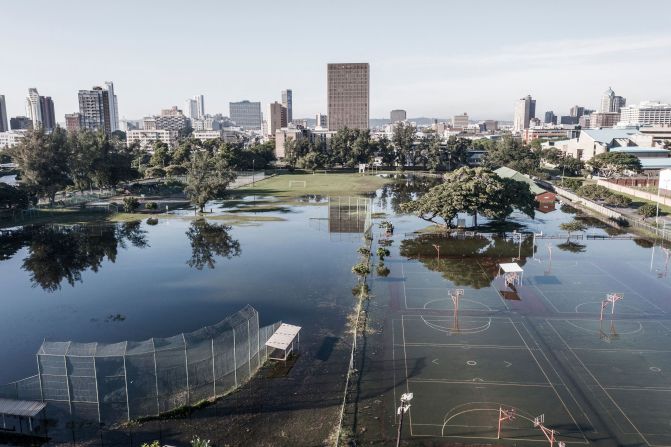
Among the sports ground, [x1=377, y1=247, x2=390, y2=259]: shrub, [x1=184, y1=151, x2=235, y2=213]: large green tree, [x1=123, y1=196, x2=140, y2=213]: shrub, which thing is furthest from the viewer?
[x1=123, y1=196, x2=140, y2=213]: shrub

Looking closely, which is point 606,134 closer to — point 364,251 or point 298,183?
point 298,183

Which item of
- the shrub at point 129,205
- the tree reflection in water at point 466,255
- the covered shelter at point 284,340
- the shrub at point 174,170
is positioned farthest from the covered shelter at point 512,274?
the shrub at point 174,170

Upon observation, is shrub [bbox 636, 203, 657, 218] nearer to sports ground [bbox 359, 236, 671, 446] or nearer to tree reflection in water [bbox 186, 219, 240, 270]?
sports ground [bbox 359, 236, 671, 446]

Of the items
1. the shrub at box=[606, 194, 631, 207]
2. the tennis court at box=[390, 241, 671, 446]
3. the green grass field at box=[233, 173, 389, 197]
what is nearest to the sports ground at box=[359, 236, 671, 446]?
the tennis court at box=[390, 241, 671, 446]

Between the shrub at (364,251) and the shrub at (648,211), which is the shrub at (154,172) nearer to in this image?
the shrub at (364,251)

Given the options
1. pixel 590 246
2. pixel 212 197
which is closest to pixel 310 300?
pixel 590 246

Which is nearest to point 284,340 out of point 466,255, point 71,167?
point 466,255
